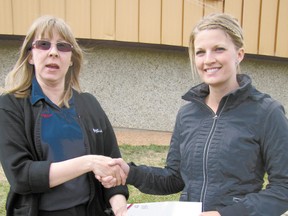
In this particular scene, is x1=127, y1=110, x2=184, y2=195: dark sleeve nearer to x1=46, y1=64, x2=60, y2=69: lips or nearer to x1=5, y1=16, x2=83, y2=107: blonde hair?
x1=5, y1=16, x2=83, y2=107: blonde hair

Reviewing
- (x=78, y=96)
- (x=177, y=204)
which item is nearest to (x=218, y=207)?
(x=177, y=204)

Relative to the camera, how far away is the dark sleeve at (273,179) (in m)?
1.94

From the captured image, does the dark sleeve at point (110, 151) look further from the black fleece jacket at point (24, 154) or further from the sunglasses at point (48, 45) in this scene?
the sunglasses at point (48, 45)

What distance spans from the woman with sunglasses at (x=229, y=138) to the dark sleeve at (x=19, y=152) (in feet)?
2.50

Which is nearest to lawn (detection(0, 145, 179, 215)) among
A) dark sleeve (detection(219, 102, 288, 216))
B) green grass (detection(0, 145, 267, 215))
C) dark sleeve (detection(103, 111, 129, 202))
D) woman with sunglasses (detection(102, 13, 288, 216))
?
green grass (detection(0, 145, 267, 215))

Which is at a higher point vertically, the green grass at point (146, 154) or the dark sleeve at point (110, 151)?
the dark sleeve at point (110, 151)

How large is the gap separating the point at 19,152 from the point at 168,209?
0.85m

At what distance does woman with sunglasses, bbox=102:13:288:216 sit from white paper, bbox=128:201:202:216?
0.06m

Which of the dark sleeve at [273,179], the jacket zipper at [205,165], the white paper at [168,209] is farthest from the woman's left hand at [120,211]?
the dark sleeve at [273,179]

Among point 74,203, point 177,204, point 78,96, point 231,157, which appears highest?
point 78,96

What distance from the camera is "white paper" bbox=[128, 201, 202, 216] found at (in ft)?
6.58

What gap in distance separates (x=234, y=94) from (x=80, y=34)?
4.51m

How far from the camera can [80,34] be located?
6.29m

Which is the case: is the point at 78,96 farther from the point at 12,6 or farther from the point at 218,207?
the point at 12,6
